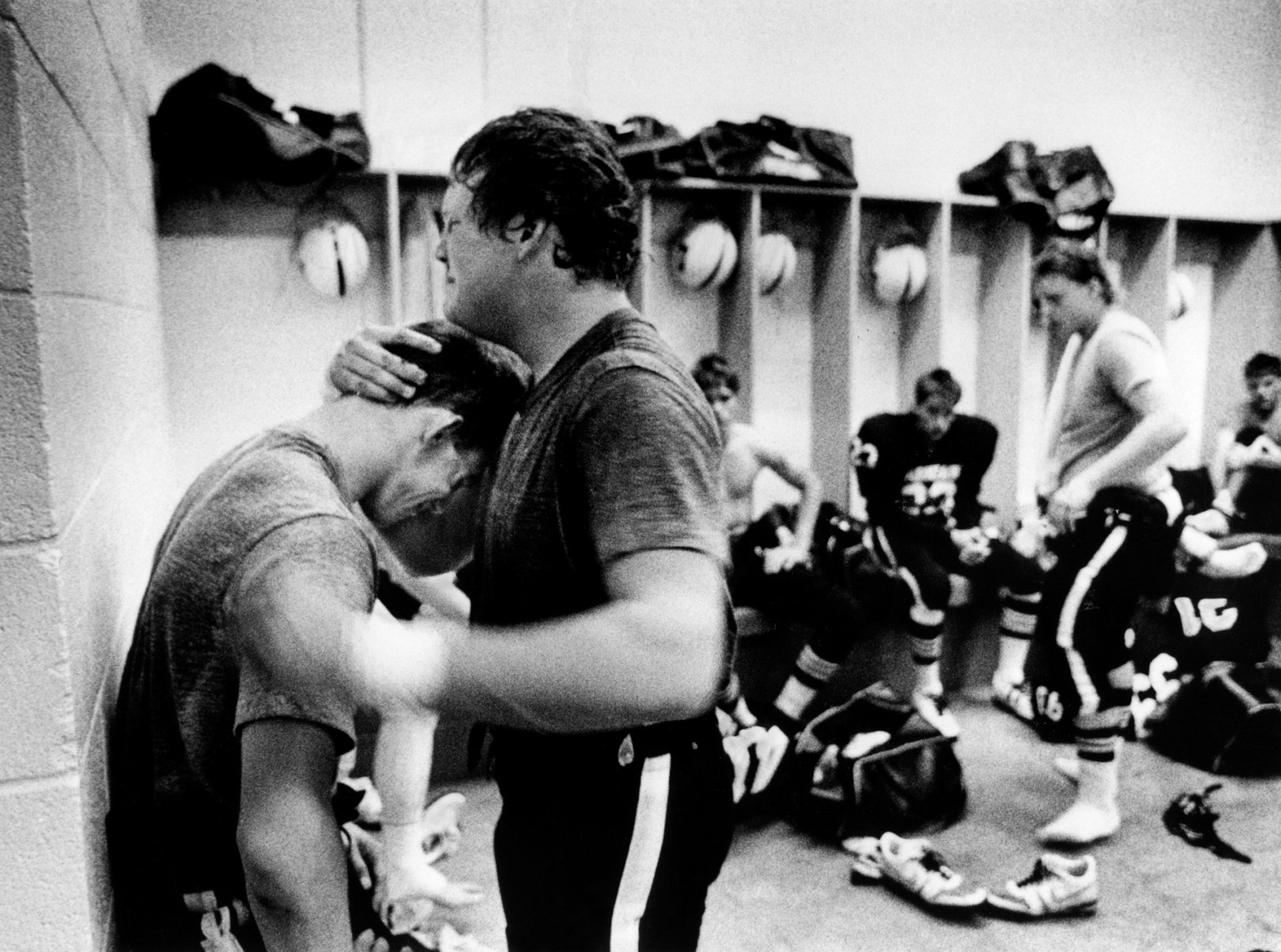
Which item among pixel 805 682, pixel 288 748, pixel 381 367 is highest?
pixel 381 367

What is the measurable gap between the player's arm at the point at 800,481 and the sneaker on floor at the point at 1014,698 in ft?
3.45

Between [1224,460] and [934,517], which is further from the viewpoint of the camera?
[1224,460]

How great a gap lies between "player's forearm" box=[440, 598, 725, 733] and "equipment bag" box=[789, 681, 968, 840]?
2.30m

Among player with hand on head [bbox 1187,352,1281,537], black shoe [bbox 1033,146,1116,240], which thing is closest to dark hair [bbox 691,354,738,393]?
black shoe [bbox 1033,146,1116,240]

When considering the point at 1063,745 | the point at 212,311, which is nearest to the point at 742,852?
the point at 1063,745

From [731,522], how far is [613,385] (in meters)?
2.79

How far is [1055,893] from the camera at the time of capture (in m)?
2.48

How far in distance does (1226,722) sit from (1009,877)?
1245 mm

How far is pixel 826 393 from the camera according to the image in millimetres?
4367

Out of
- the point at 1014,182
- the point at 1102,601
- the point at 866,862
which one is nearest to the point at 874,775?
the point at 866,862

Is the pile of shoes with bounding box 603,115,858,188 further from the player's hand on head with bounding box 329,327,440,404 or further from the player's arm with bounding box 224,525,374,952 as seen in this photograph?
the player's arm with bounding box 224,525,374,952

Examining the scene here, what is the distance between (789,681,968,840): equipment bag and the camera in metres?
2.93

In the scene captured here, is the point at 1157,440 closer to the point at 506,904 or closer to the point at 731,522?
the point at 731,522

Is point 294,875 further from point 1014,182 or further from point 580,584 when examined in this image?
point 1014,182
